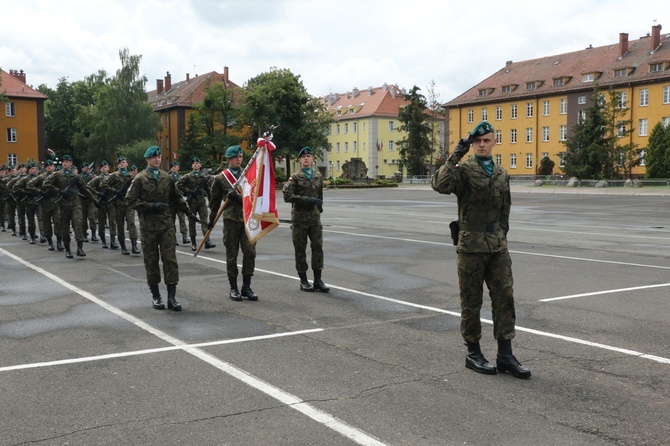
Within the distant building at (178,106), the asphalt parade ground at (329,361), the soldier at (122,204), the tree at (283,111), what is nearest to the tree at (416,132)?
the tree at (283,111)

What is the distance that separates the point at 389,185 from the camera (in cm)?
7475

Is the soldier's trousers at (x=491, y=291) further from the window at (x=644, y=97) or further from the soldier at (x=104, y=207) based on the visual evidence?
the window at (x=644, y=97)

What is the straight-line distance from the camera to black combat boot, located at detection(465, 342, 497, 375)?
19.2 feet

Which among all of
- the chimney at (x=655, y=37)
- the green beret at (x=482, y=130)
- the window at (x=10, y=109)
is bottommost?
the green beret at (x=482, y=130)

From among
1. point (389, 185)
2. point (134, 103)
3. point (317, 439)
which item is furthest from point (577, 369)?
point (134, 103)

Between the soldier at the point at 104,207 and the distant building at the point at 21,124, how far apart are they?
2662 inches

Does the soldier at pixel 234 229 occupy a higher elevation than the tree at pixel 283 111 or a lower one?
lower

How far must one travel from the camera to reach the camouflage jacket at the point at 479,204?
5926 millimetres

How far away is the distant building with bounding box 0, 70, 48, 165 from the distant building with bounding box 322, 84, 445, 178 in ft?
135

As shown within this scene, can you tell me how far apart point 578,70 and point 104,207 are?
230 feet

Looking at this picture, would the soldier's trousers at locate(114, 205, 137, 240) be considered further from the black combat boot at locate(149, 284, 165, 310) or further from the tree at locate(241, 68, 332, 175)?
the tree at locate(241, 68, 332, 175)

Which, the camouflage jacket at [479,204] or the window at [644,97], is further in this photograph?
the window at [644,97]

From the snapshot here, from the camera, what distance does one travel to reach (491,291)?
6070mm

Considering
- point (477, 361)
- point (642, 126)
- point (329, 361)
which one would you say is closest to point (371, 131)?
point (642, 126)
